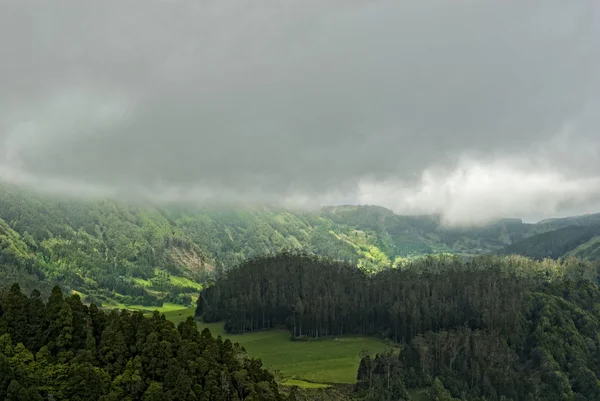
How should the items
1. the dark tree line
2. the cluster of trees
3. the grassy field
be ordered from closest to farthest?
1. the cluster of trees
2. the grassy field
3. the dark tree line

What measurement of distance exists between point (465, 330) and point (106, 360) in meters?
112

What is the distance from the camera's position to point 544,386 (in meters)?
130

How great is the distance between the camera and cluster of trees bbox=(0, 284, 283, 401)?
63281mm

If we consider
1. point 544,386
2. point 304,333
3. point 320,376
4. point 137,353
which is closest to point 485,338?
point 544,386

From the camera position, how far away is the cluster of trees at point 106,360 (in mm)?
63281

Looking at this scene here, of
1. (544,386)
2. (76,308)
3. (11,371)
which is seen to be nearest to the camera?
(11,371)

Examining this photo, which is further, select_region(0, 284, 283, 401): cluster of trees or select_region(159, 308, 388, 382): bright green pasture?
select_region(159, 308, 388, 382): bright green pasture

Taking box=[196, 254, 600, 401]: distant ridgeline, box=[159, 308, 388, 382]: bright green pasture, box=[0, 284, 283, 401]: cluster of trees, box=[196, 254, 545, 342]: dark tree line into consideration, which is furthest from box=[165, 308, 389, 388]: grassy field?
box=[0, 284, 283, 401]: cluster of trees

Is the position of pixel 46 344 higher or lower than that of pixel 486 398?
higher

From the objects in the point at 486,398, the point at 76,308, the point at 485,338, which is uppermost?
the point at 76,308

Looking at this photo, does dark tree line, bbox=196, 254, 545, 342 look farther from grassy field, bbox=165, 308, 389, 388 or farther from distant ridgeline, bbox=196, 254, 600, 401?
grassy field, bbox=165, 308, 389, 388

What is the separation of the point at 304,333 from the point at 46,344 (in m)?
121

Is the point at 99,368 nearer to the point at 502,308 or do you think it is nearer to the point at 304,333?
the point at 304,333

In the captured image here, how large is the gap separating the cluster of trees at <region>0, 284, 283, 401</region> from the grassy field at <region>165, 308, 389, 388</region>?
168 feet
